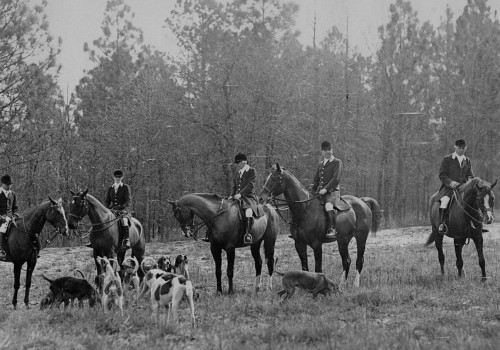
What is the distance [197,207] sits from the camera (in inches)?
452

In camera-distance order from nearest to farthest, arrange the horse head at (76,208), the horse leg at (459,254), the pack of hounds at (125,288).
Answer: the pack of hounds at (125,288) < the horse head at (76,208) < the horse leg at (459,254)

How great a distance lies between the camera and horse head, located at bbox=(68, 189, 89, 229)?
11.1 metres

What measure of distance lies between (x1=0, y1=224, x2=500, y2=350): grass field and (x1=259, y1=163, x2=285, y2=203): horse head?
192 centimetres

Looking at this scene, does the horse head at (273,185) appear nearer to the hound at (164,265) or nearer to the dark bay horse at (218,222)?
the dark bay horse at (218,222)

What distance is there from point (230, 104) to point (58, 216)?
49.5 feet

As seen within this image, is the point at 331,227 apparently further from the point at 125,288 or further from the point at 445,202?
the point at 125,288

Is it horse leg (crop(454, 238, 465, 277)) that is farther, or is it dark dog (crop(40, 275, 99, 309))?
horse leg (crop(454, 238, 465, 277))

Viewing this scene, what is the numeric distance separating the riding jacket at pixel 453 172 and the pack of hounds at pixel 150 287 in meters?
4.47

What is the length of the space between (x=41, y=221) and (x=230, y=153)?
14138 millimetres

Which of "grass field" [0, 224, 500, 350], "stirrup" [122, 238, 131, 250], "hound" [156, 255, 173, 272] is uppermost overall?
"stirrup" [122, 238, 131, 250]

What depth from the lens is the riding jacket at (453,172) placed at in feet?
43.2

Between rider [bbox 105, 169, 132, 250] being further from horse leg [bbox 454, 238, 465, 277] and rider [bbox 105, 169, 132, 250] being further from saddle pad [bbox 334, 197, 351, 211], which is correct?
horse leg [bbox 454, 238, 465, 277]

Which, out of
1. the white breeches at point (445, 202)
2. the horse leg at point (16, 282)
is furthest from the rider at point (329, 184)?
the horse leg at point (16, 282)

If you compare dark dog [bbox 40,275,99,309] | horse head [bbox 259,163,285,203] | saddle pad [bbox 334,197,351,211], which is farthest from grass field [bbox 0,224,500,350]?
horse head [bbox 259,163,285,203]
